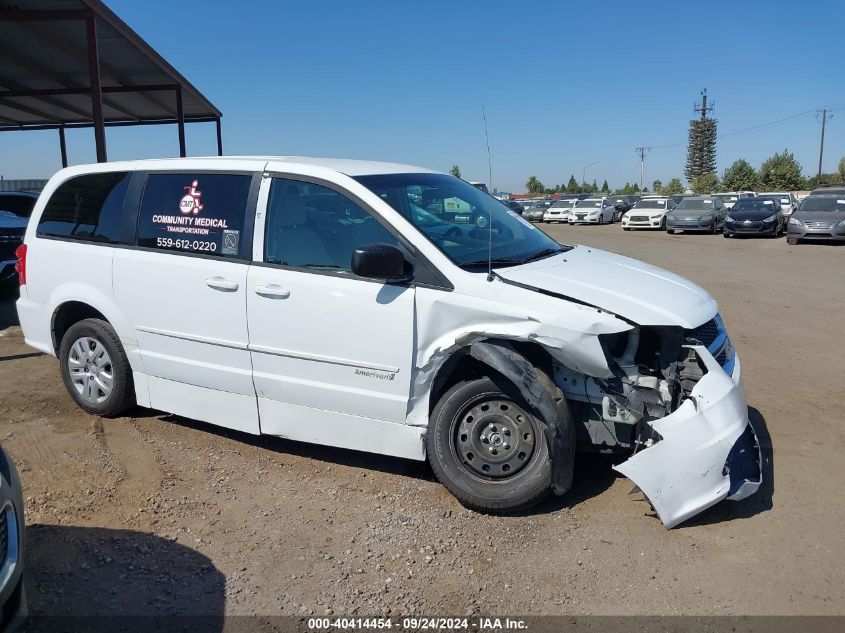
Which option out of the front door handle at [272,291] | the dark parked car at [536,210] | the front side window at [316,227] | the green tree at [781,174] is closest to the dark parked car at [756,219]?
the dark parked car at [536,210]

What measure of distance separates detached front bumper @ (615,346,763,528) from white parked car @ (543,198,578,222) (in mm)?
34052

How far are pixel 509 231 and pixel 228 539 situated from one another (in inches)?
105

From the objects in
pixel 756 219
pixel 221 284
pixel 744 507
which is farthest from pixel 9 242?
pixel 756 219

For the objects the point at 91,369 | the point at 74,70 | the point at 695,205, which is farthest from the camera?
the point at 695,205

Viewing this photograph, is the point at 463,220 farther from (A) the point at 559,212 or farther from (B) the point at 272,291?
(A) the point at 559,212

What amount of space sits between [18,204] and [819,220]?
20.9m

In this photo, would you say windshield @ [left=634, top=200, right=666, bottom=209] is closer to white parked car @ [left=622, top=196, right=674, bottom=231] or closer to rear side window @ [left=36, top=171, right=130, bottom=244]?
white parked car @ [left=622, top=196, right=674, bottom=231]

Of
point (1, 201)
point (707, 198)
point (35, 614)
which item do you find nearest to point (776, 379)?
point (35, 614)

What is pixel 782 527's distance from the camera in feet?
12.0

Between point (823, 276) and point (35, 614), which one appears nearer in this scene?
point (35, 614)

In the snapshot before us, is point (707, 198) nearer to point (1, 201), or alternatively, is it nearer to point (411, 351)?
point (1, 201)

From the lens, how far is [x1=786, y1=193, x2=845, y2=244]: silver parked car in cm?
1995

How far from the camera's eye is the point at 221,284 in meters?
4.32

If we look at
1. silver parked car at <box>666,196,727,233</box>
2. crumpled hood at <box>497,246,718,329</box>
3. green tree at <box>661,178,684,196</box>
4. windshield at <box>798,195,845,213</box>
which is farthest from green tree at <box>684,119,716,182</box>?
crumpled hood at <box>497,246,718,329</box>
